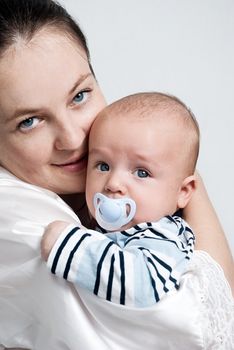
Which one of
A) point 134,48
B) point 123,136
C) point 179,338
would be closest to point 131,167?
point 123,136

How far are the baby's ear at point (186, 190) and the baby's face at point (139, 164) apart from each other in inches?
1.4

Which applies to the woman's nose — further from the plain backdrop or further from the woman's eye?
the plain backdrop

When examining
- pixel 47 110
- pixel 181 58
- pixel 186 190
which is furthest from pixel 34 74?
pixel 181 58

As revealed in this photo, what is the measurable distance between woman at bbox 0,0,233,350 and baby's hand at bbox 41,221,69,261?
0.03 metres

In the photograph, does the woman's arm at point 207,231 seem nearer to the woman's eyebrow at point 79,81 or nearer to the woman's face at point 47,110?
the woman's face at point 47,110

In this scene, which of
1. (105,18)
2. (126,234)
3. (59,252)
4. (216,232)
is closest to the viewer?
(59,252)

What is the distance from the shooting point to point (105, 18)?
80.3 inches

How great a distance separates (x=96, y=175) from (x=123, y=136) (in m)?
0.09

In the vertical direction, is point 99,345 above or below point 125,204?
below

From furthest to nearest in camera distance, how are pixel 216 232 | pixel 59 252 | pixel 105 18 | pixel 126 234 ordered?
pixel 105 18, pixel 216 232, pixel 126 234, pixel 59 252

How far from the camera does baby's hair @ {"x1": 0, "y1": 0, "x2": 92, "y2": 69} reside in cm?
115

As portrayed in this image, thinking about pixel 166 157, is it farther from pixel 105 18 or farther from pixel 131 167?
pixel 105 18

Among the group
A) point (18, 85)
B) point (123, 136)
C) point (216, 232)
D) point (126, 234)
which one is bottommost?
point (216, 232)

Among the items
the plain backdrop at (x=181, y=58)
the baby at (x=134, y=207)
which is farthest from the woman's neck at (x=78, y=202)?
the plain backdrop at (x=181, y=58)
